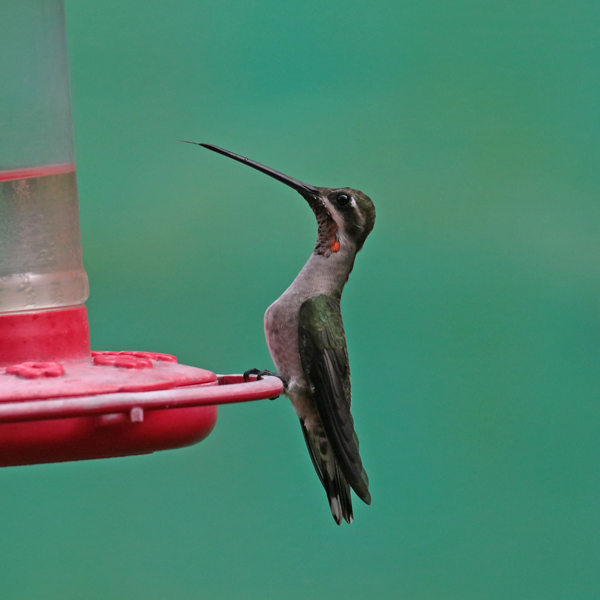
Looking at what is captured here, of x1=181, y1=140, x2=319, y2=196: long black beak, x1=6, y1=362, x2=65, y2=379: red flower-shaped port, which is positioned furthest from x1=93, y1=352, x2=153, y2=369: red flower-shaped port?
x1=181, y1=140, x2=319, y2=196: long black beak

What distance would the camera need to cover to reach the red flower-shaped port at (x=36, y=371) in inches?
47.5

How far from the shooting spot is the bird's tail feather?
2293mm

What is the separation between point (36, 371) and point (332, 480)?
1.28m

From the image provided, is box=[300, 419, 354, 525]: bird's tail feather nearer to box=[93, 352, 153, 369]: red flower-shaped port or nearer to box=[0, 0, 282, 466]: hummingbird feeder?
box=[0, 0, 282, 466]: hummingbird feeder

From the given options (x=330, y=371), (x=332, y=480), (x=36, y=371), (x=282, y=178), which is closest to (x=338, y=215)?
(x=282, y=178)

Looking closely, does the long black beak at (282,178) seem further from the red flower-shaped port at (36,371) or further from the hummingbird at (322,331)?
the red flower-shaped port at (36,371)

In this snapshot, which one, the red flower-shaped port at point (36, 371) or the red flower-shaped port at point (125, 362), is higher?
the red flower-shaped port at point (36, 371)

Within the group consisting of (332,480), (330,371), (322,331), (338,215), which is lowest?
(332,480)

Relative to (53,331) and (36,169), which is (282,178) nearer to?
(36,169)

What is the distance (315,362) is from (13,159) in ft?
3.32

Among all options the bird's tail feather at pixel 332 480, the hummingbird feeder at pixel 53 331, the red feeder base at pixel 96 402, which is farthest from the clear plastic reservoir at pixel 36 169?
the bird's tail feather at pixel 332 480

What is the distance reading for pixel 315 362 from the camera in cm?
223

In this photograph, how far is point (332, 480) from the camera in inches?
91.2

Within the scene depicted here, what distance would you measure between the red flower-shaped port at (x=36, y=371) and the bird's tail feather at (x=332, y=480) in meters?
1.20
